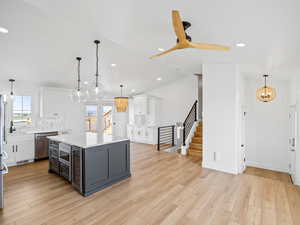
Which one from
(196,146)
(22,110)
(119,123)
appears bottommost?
(196,146)

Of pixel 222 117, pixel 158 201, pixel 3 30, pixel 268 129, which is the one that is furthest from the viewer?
pixel 268 129

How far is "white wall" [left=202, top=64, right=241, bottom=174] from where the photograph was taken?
4.13 metres

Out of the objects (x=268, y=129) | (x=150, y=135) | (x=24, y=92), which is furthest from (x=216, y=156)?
(x=24, y=92)

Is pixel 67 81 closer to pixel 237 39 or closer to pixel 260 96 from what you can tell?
pixel 237 39

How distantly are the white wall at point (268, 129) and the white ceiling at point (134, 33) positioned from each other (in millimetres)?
1358

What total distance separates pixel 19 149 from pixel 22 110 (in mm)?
1518

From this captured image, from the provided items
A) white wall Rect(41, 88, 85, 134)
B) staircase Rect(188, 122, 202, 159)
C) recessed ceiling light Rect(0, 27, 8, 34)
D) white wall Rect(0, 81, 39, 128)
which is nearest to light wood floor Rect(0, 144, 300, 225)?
staircase Rect(188, 122, 202, 159)

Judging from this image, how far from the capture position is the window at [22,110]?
5383mm

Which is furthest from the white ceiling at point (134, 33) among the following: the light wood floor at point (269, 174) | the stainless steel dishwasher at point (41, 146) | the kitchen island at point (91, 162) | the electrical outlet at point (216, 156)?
the light wood floor at point (269, 174)

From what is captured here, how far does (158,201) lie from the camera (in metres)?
2.80

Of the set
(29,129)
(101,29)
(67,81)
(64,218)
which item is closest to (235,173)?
(64,218)

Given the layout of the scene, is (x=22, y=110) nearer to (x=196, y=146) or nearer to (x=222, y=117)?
(x=196, y=146)

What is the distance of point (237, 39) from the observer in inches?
111

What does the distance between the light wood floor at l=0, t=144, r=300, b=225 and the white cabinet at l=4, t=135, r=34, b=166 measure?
0.76m
